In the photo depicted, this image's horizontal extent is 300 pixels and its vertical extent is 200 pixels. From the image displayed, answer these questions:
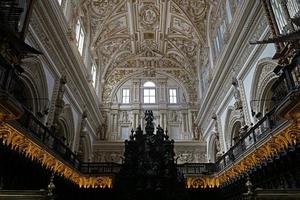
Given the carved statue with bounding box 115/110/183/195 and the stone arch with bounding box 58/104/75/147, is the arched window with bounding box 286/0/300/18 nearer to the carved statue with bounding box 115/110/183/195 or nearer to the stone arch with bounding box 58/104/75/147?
the carved statue with bounding box 115/110/183/195

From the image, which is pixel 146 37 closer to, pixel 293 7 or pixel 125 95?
pixel 125 95

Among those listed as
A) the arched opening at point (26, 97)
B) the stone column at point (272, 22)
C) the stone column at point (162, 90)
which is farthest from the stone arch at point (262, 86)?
the stone column at point (162, 90)

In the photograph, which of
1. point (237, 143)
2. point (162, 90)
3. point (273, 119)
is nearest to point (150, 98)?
point (162, 90)

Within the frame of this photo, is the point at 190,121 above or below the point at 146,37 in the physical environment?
below

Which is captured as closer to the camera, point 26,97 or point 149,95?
point 26,97

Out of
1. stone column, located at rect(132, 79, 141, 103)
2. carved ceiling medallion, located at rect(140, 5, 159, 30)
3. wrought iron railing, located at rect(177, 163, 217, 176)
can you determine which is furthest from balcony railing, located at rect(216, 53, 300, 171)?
carved ceiling medallion, located at rect(140, 5, 159, 30)

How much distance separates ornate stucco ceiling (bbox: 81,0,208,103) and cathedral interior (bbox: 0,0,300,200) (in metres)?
0.10

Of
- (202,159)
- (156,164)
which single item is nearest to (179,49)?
(202,159)

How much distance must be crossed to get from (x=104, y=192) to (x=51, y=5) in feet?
31.9

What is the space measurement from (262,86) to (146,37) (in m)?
13.9

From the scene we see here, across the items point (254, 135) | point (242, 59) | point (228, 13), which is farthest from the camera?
point (228, 13)

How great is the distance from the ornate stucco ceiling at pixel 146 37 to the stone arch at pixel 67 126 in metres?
6.70

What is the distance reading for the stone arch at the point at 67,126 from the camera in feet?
46.4

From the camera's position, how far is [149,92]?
965 inches
